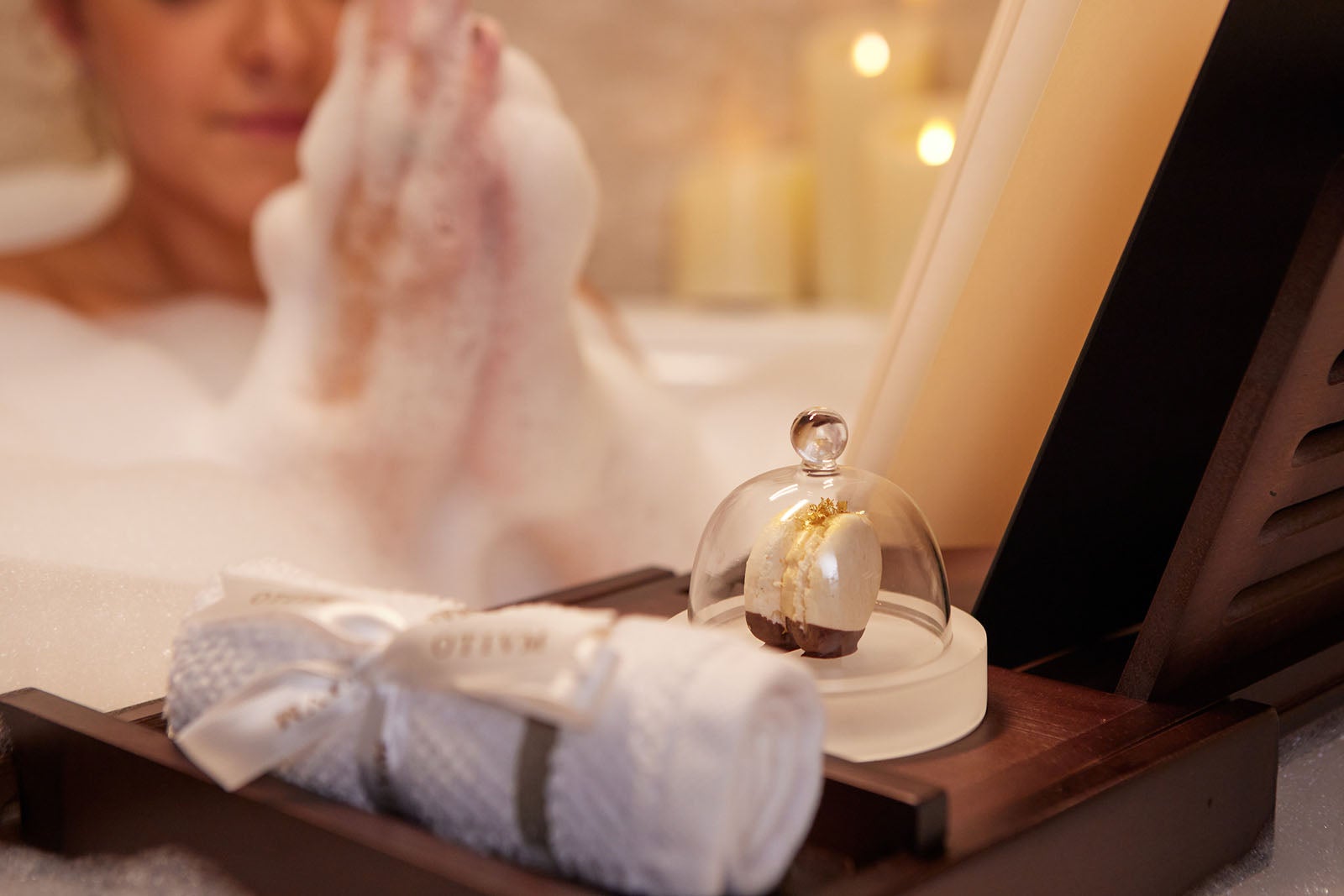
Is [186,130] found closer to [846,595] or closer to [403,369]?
[403,369]

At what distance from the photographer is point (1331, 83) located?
0.53 m

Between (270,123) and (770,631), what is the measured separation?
837 mm

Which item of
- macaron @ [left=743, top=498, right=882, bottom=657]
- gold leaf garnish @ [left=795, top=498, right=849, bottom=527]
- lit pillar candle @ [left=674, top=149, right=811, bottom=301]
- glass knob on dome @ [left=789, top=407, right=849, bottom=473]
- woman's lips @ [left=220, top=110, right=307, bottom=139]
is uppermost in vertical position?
glass knob on dome @ [left=789, top=407, right=849, bottom=473]

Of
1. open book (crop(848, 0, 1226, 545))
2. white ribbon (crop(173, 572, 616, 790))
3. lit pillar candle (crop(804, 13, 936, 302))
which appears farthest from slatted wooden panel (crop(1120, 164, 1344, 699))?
lit pillar candle (crop(804, 13, 936, 302))

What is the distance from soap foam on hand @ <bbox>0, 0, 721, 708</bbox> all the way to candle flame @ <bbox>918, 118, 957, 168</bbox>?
59 centimetres

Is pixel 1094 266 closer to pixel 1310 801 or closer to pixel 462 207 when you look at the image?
pixel 1310 801

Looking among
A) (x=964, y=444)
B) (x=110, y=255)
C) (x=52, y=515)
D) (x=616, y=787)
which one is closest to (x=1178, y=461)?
(x=964, y=444)

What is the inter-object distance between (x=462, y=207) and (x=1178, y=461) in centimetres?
54

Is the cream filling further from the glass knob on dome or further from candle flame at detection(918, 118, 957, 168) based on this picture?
candle flame at detection(918, 118, 957, 168)

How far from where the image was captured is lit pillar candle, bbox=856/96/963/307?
4.68 feet

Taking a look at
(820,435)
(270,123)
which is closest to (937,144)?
(270,123)

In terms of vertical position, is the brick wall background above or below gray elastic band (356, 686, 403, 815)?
above

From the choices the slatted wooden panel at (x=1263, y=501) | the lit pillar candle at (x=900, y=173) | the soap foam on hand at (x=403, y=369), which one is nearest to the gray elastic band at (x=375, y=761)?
the slatted wooden panel at (x=1263, y=501)

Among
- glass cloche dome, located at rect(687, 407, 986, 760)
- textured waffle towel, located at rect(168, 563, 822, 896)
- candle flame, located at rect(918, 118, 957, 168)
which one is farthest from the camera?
candle flame, located at rect(918, 118, 957, 168)
